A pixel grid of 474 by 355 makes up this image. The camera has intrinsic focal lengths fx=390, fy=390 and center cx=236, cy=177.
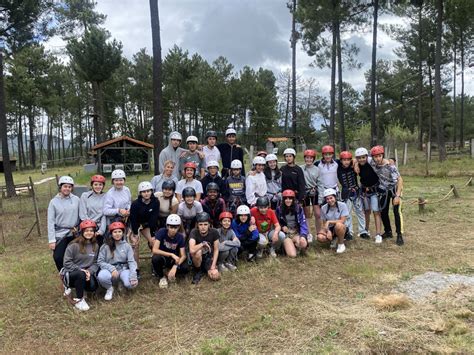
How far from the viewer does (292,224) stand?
6.57 meters

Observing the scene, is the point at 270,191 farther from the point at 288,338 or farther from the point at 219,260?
the point at 288,338

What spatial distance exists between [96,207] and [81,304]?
1361 mm

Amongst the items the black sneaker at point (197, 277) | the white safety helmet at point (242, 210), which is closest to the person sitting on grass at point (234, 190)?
the white safety helmet at point (242, 210)

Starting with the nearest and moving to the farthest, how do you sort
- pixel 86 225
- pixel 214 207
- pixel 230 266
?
1. pixel 86 225
2. pixel 230 266
3. pixel 214 207

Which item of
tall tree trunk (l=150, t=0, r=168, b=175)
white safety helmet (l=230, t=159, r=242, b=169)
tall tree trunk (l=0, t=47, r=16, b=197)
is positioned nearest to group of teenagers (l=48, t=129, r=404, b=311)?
white safety helmet (l=230, t=159, r=242, b=169)

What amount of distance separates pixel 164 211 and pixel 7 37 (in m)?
13.1

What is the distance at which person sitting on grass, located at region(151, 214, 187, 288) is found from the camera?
17.7ft

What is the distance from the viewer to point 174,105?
41.1m

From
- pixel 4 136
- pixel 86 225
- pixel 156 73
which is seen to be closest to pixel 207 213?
pixel 86 225

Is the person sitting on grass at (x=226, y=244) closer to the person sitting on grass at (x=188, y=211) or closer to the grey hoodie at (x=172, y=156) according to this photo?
the person sitting on grass at (x=188, y=211)

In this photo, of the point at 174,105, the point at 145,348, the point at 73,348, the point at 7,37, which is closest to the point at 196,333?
the point at 145,348

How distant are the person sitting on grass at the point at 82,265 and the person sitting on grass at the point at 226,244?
1.78 metres

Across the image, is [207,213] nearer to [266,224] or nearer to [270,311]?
[266,224]

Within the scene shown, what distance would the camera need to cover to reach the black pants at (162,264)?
5.46 m
